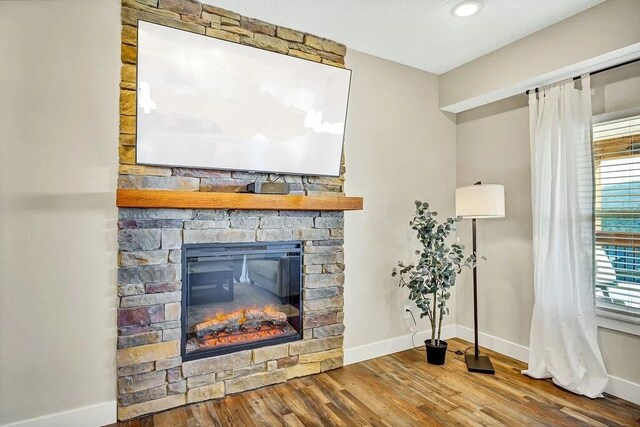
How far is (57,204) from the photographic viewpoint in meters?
2.09

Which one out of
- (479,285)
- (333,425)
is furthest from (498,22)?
(333,425)

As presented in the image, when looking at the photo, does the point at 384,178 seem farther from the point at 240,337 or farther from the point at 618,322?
the point at 618,322


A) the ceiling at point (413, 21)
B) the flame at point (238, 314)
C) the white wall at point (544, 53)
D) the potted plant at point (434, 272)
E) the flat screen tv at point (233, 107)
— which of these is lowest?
the flame at point (238, 314)

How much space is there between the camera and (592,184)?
8.54ft

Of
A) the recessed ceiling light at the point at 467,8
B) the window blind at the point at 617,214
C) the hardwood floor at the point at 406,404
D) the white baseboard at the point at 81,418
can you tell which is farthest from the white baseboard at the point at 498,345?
the white baseboard at the point at 81,418

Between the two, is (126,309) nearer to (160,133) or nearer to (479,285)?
(160,133)

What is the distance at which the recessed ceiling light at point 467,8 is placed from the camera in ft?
7.72

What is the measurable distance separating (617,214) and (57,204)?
368 cm

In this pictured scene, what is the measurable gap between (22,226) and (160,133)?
921 mm

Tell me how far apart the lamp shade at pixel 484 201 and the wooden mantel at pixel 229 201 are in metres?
0.90

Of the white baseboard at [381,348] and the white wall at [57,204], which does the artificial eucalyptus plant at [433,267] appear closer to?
the white baseboard at [381,348]

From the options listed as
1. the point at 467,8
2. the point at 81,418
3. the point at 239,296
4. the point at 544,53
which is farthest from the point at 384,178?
the point at 81,418

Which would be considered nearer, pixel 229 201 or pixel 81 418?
pixel 81 418

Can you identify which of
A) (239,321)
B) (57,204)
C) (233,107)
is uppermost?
(233,107)
